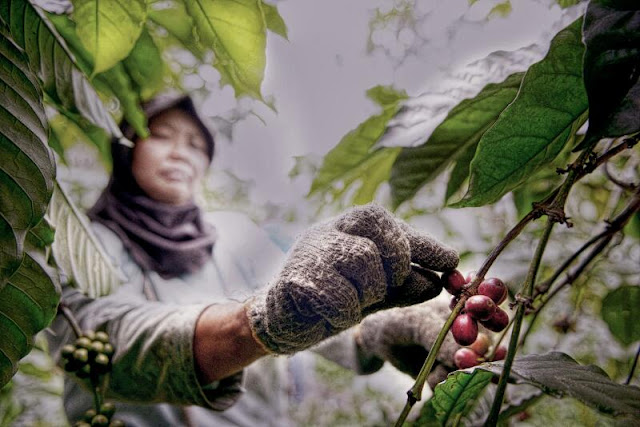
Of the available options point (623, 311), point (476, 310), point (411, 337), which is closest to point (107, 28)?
point (476, 310)

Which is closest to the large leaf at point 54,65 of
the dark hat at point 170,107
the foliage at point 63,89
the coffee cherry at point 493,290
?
the foliage at point 63,89

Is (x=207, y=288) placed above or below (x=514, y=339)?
below

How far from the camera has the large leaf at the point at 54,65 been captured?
55 cm

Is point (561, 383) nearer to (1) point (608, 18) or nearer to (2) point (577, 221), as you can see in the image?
(1) point (608, 18)

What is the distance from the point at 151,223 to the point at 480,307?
942 millimetres

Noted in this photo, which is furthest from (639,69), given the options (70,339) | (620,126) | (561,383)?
(70,339)

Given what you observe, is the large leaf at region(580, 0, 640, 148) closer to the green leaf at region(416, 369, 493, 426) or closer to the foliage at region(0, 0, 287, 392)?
the green leaf at region(416, 369, 493, 426)

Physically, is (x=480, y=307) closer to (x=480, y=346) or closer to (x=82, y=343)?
(x=480, y=346)

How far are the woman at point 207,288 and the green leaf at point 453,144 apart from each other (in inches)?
3.3

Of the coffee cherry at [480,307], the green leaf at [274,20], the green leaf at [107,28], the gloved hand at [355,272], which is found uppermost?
the green leaf at [274,20]

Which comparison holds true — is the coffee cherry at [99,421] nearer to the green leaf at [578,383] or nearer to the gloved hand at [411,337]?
the gloved hand at [411,337]

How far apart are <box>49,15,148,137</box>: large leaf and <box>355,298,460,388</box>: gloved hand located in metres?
0.44

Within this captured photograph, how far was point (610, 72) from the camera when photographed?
11.5 inches

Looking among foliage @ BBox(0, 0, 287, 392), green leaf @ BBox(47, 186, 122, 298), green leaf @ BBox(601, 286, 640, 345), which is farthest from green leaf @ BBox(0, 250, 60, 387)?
green leaf @ BBox(601, 286, 640, 345)
